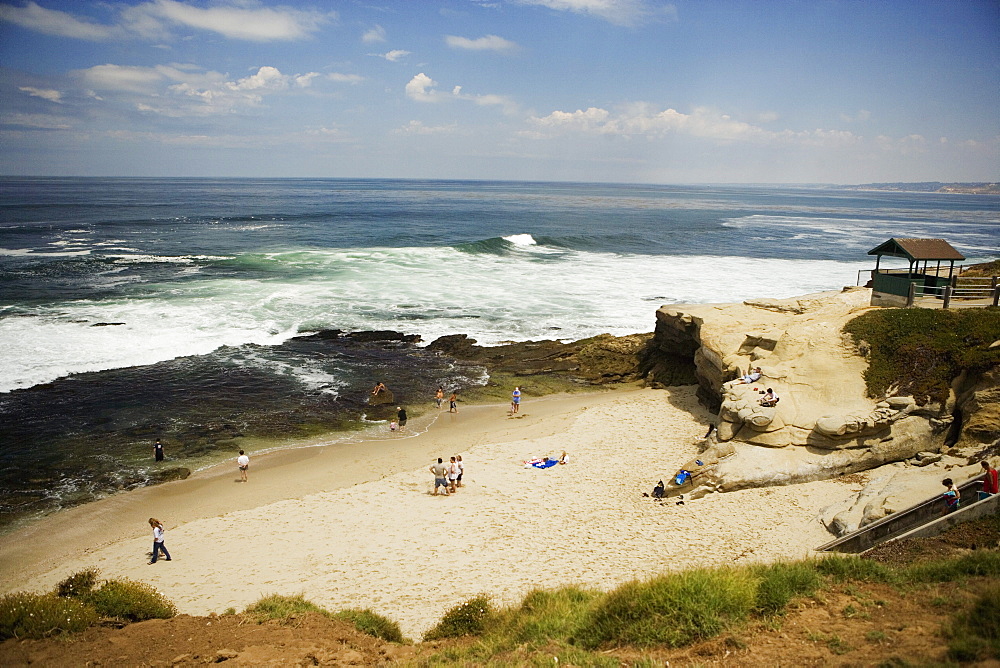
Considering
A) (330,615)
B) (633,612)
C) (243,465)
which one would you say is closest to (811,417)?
(633,612)

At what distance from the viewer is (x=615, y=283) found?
41.0m

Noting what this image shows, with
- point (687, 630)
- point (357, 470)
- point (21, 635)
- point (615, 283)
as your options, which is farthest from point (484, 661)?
point (615, 283)

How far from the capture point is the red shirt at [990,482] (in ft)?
33.8

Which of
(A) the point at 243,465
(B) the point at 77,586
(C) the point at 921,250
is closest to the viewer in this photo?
(B) the point at 77,586

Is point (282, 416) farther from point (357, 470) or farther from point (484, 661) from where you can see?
point (484, 661)

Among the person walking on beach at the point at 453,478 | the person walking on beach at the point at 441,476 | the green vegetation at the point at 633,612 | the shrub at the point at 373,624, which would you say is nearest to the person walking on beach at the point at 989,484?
the green vegetation at the point at 633,612

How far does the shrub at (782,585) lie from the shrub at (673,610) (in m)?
0.14

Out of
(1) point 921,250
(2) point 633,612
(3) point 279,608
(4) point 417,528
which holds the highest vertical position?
(1) point 921,250

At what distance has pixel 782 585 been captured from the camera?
25.7 ft

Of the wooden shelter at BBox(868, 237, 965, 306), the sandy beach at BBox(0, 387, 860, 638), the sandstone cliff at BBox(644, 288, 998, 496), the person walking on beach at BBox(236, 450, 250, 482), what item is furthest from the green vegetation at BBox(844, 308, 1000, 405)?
the person walking on beach at BBox(236, 450, 250, 482)

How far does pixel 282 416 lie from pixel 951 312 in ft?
66.4

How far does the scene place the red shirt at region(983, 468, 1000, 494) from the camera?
33.8ft

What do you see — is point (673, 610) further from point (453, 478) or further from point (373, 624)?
point (453, 478)

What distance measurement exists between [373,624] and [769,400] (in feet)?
36.1
